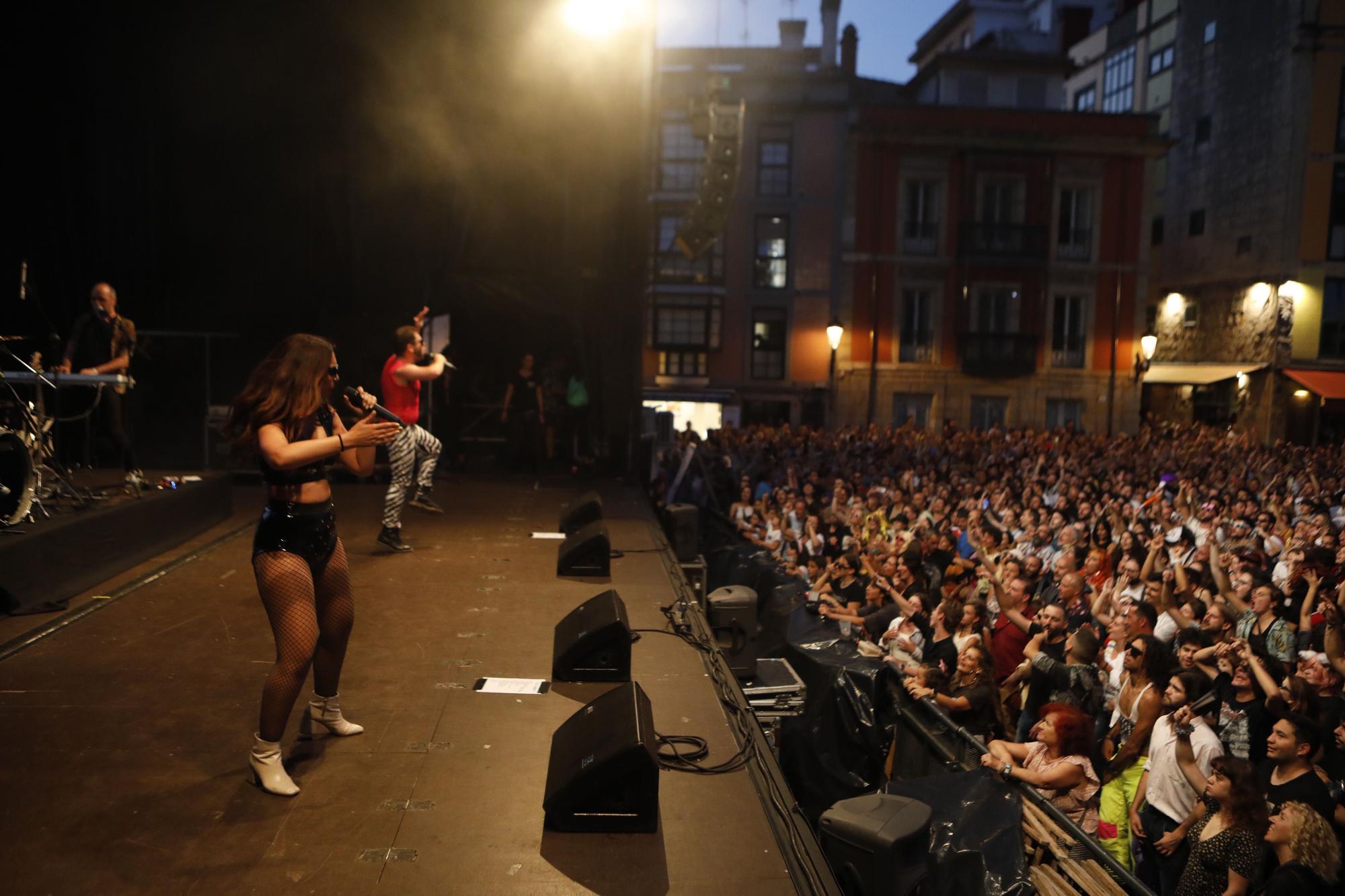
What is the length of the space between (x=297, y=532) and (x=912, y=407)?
67.2 ft

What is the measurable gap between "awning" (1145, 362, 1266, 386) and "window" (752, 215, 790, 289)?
909 centimetres

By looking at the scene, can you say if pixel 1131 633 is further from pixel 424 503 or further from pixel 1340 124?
pixel 1340 124

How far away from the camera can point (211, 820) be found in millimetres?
2559

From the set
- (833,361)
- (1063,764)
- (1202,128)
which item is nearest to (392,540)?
(1063,764)

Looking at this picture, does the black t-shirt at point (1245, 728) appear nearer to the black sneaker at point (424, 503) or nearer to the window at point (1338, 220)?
the black sneaker at point (424, 503)

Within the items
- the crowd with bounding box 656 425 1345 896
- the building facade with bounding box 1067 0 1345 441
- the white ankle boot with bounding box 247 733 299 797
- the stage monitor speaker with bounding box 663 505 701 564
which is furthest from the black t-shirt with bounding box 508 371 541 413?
the building facade with bounding box 1067 0 1345 441

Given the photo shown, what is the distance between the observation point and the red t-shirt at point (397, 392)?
18.2ft

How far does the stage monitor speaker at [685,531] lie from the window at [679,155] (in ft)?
54.2

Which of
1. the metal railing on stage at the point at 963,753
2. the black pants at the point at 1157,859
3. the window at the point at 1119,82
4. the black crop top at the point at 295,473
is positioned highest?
the window at the point at 1119,82

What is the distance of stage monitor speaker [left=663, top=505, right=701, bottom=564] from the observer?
812cm

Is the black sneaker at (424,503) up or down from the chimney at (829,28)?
down

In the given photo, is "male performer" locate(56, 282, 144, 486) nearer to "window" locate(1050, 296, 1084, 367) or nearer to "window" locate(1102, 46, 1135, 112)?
"window" locate(1050, 296, 1084, 367)

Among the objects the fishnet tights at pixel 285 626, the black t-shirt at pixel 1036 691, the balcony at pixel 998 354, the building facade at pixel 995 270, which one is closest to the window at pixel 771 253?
the building facade at pixel 995 270

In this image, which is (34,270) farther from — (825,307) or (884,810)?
(825,307)
